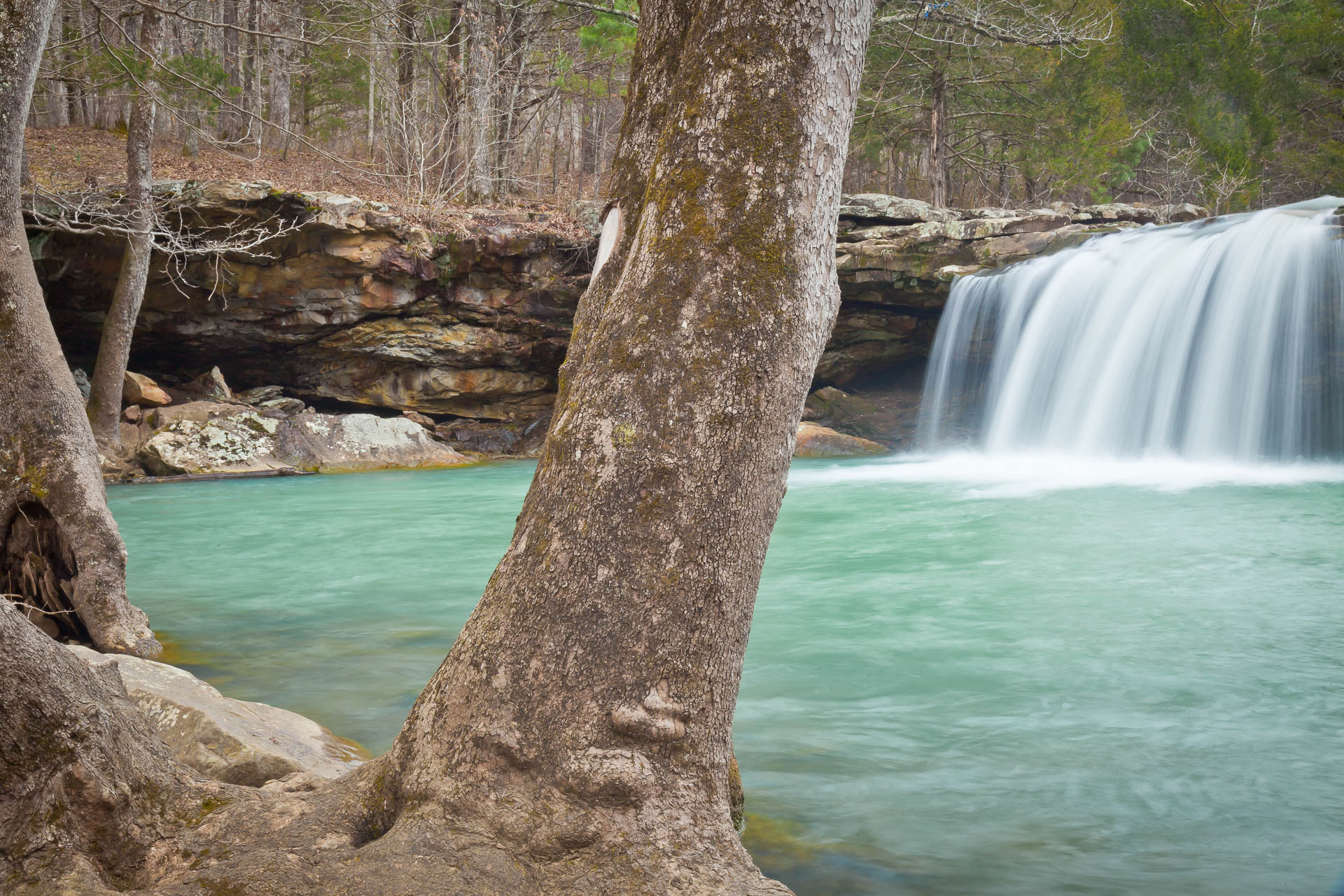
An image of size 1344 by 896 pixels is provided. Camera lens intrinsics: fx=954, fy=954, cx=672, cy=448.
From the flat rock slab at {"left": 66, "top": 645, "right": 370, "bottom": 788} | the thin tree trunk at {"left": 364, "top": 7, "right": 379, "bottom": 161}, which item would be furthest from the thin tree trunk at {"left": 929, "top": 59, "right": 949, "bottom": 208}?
the flat rock slab at {"left": 66, "top": 645, "right": 370, "bottom": 788}

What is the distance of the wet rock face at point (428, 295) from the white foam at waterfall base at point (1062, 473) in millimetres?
4035

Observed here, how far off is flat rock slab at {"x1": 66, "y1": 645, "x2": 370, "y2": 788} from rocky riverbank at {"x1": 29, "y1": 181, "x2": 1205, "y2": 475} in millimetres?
12356

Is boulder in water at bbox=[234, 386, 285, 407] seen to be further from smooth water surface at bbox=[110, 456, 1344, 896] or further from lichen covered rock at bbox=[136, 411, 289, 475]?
smooth water surface at bbox=[110, 456, 1344, 896]

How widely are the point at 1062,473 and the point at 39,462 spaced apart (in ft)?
41.3

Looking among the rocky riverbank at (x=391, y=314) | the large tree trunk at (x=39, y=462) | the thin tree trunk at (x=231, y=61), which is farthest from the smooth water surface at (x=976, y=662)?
the thin tree trunk at (x=231, y=61)

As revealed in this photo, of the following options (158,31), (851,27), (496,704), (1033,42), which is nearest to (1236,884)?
(496,704)

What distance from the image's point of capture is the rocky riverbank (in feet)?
52.6

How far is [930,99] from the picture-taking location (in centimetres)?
2469

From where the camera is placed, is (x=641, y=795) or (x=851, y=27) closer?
(x=641, y=795)

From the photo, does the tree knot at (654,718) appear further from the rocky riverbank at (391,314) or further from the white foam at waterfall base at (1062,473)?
the rocky riverbank at (391,314)

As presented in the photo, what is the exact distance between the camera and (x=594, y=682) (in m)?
2.02

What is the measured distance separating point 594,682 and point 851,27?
161 cm

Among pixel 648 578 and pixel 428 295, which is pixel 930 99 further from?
pixel 648 578

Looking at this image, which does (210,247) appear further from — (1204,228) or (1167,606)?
(1204,228)
